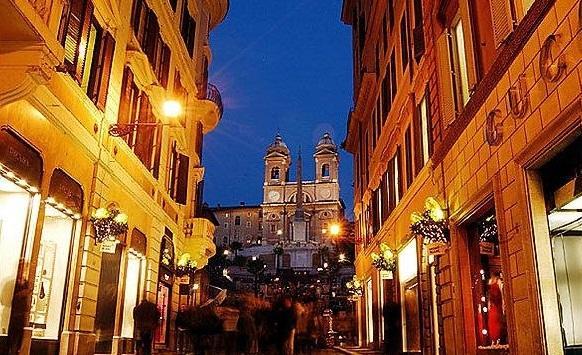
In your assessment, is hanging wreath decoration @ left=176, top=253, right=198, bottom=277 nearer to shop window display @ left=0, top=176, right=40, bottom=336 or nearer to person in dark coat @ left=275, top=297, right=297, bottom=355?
person in dark coat @ left=275, top=297, right=297, bottom=355

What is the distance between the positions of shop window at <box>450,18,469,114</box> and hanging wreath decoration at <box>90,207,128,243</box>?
24.5ft

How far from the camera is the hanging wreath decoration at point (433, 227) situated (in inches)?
407

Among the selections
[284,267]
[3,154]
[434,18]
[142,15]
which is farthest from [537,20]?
[284,267]

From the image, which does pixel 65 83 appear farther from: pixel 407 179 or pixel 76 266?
pixel 407 179

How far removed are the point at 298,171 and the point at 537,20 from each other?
341 ft

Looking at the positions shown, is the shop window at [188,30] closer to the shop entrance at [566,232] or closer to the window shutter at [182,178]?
the window shutter at [182,178]

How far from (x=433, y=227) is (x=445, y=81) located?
3.01 metres

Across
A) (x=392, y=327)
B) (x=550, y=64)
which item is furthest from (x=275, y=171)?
(x=550, y=64)

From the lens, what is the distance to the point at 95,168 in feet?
37.4

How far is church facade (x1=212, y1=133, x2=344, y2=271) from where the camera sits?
10106 cm

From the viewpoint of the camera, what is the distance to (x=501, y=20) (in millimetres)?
7602

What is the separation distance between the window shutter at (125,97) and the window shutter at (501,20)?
29.6 feet

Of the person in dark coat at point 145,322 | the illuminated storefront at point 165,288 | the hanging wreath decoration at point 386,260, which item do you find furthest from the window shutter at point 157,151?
the hanging wreath decoration at point 386,260

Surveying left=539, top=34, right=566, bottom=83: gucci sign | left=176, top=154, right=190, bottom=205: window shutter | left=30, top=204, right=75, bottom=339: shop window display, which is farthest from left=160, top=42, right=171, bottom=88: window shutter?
left=539, top=34, right=566, bottom=83: gucci sign
